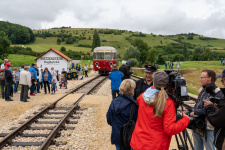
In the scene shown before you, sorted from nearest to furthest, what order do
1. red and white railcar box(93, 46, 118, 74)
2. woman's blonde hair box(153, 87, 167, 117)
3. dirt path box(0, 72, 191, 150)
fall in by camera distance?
woman's blonde hair box(153, 87, 167, 117) < dirt path box(0, 72, 191, 150) < red and white railcar box(93, 46, 118, 74)

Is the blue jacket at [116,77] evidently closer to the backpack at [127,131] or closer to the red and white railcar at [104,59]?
the backpack at [127,131]

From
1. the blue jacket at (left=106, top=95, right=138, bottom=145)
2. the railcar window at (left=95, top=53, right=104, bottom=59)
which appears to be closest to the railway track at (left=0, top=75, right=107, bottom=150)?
the blue jacket at (left=106, top=95, right=138, bottom=145)

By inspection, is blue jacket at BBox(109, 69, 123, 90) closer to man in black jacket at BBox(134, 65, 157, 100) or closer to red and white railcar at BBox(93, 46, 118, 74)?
man in black jacket at BBox(134, 65, 157, 100)

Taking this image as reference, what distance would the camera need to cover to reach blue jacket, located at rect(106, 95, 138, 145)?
341 centimetres

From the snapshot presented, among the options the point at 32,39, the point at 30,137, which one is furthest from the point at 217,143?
the point at 32,39

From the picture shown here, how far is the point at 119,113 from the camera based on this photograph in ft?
11.4

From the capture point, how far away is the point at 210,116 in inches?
105

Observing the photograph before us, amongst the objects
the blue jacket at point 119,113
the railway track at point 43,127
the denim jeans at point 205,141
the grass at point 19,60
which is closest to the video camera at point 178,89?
the blue jacket at point 119,113

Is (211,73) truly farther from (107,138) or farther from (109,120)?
(107,138)

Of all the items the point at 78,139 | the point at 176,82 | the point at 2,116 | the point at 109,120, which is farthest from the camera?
the point at 2,116

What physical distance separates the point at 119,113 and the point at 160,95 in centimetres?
114

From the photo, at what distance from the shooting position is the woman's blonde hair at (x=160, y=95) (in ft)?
8.13

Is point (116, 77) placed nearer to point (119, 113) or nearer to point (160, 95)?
point (119, 113)

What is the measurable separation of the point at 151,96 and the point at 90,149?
3378mm
